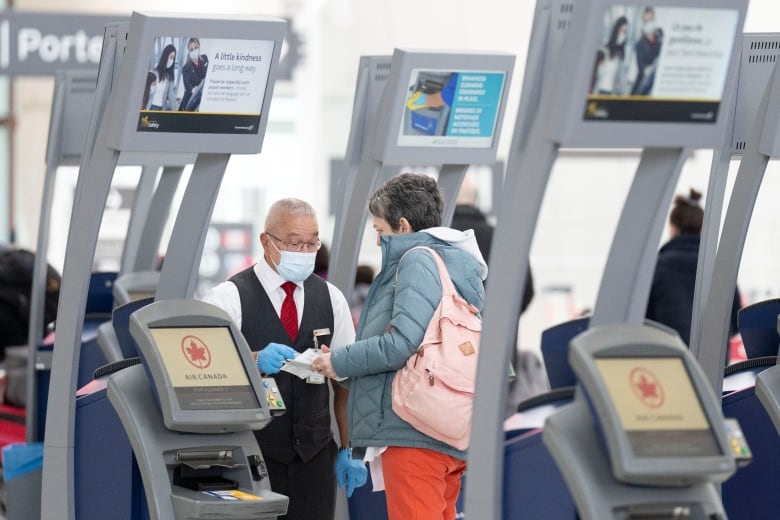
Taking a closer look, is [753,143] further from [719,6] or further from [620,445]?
[620,445]

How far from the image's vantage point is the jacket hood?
13.9 feet

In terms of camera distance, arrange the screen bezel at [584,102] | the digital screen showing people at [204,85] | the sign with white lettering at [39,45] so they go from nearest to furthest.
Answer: the screen bezel at [584,102]
the digital screen showing people at [204,85]
the sign with white lettering at [39,45]

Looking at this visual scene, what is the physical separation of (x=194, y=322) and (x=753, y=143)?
1.86m

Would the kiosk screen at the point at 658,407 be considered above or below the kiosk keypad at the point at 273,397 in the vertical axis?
above

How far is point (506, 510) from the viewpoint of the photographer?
3453 millimetres

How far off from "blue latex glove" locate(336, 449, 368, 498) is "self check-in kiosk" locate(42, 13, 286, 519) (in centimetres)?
70

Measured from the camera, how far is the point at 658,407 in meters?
3.05

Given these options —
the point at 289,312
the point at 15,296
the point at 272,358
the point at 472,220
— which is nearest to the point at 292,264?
the point at 289,312

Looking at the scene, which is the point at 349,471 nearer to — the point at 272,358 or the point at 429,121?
the point at 272,358

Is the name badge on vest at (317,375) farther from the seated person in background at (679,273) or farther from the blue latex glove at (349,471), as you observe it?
the seated person in background at (679,273)

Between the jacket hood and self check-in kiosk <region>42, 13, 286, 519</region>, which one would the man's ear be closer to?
the jacket hood

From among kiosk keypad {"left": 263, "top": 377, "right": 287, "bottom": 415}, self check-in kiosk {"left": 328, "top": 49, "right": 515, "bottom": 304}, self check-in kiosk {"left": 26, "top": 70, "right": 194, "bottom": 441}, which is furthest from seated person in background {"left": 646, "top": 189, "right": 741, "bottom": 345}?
kiosk keypad {"left": 263, "top": 377, "right": 287, "bottom": 415}

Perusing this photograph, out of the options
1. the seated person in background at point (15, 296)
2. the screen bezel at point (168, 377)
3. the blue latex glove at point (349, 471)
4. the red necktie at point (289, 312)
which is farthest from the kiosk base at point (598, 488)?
Answer: the seated person in background at point (15, 296)

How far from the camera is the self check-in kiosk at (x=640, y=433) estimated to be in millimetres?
2984
